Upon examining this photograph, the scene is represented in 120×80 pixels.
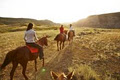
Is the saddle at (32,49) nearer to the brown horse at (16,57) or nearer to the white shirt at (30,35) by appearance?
the brown horse at (16,57)

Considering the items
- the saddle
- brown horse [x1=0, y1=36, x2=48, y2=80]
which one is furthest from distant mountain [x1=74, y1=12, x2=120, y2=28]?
brown horse [x1=0, y1=36, x2=48, y2=80]

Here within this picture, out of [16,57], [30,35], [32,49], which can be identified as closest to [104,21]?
[30,35]

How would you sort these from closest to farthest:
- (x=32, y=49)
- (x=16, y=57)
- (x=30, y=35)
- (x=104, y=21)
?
(x=16, y=57) < (x=32, y=49) < (x=30, y=35) < (x=104, y=21)

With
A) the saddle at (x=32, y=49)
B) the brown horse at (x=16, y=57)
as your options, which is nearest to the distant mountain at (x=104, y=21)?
the saddle at (x=32, y=49)

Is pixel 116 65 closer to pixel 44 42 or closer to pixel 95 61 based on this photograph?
pixel 95 61

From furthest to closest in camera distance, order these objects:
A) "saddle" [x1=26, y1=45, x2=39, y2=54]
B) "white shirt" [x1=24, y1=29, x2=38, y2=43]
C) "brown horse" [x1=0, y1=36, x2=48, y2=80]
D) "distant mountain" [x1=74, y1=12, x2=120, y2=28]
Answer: "distant mountain" [x1=74, y1=12, x2=120, y2=28] < "white shirt" [x1=24, y1=29, x2=38, y2=43] < "saddle" [x1=26, y1=45, x2=39, y2=54] < "brown horse" [x1=0, y1=36, x2=48, y2=80]

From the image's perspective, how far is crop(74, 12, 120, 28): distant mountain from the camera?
135m

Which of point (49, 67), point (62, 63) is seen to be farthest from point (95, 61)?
point (49, 67)

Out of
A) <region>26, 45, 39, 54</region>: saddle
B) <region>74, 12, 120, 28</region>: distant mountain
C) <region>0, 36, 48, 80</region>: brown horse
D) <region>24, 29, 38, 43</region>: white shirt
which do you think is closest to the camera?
→ <region>0, 36, 48, 80</region>: brown horse

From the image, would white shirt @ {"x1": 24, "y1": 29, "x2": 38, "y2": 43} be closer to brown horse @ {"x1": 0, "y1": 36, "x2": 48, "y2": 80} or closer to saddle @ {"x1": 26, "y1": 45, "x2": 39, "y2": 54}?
saddle @ {"x1": 26, "y1": 45, "x2": 39, "y2": 54}

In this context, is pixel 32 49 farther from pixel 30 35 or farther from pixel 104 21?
pixel 104 21

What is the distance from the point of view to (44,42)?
47.2 feet

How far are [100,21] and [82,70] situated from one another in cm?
13785

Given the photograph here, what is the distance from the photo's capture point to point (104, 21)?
140625 millimetres
